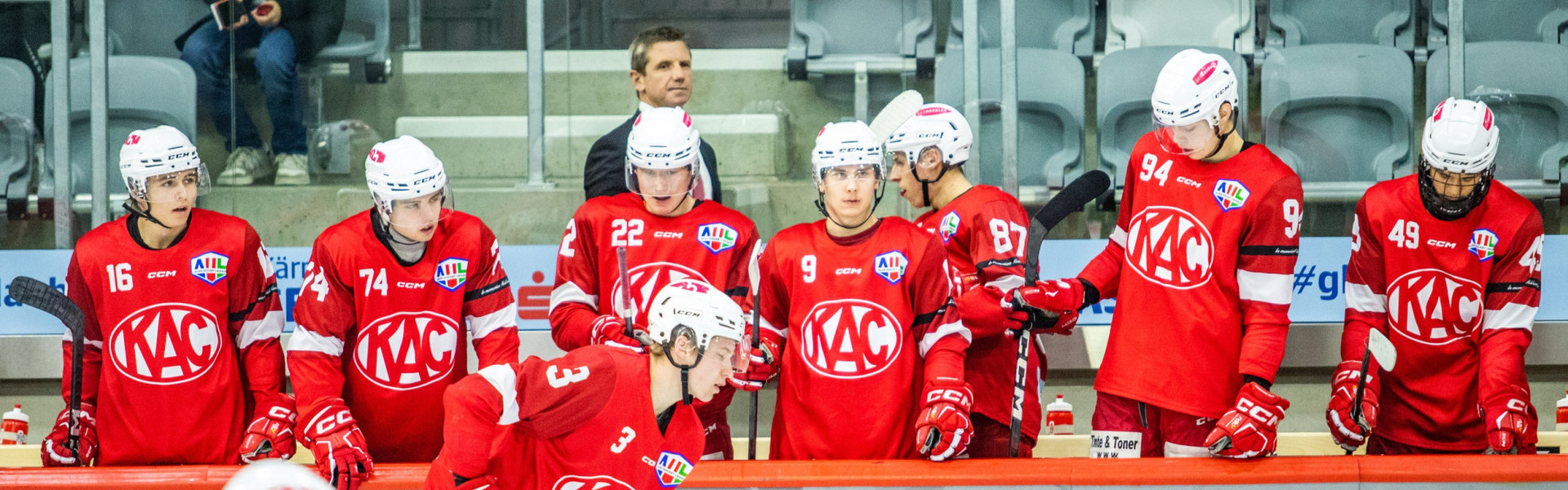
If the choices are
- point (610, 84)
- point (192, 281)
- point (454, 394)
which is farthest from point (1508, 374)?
point (192, 281)

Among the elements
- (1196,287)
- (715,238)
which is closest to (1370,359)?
(1196,287)

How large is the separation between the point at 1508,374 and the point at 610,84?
298cm

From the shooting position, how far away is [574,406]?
2.50 m

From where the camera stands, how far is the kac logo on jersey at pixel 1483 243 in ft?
11.4

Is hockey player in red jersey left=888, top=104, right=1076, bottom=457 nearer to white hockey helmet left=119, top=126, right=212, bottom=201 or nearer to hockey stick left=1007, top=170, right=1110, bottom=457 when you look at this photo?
hockey stick left=1007, top=170, right=1110, bottom=457

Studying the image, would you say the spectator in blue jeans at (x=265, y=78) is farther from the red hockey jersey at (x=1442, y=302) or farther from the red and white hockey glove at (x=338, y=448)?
the red hockey jersey at (x=1442, y=302)

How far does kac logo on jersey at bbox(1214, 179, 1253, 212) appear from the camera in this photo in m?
3.22

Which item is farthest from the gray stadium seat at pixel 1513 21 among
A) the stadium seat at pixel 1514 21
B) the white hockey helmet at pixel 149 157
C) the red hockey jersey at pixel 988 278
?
the white hockey helmet at pixel 149 157

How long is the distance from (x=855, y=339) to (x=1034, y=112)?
75.8 inches

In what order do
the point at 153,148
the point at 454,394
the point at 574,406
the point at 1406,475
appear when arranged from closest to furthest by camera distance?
the point at 454,394 < the point at 574,406 < the point at 1406,475 < the point at 153,148

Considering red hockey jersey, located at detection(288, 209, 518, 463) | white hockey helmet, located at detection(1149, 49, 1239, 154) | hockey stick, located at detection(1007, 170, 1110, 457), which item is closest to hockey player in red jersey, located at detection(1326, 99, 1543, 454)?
white hockey helmet, located at detection(1149, 49, 1239, 154)

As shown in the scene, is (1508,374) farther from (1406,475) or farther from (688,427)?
(688,427)

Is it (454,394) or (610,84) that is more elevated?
(610,84)

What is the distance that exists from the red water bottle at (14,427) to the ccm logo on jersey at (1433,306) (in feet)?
13.9
